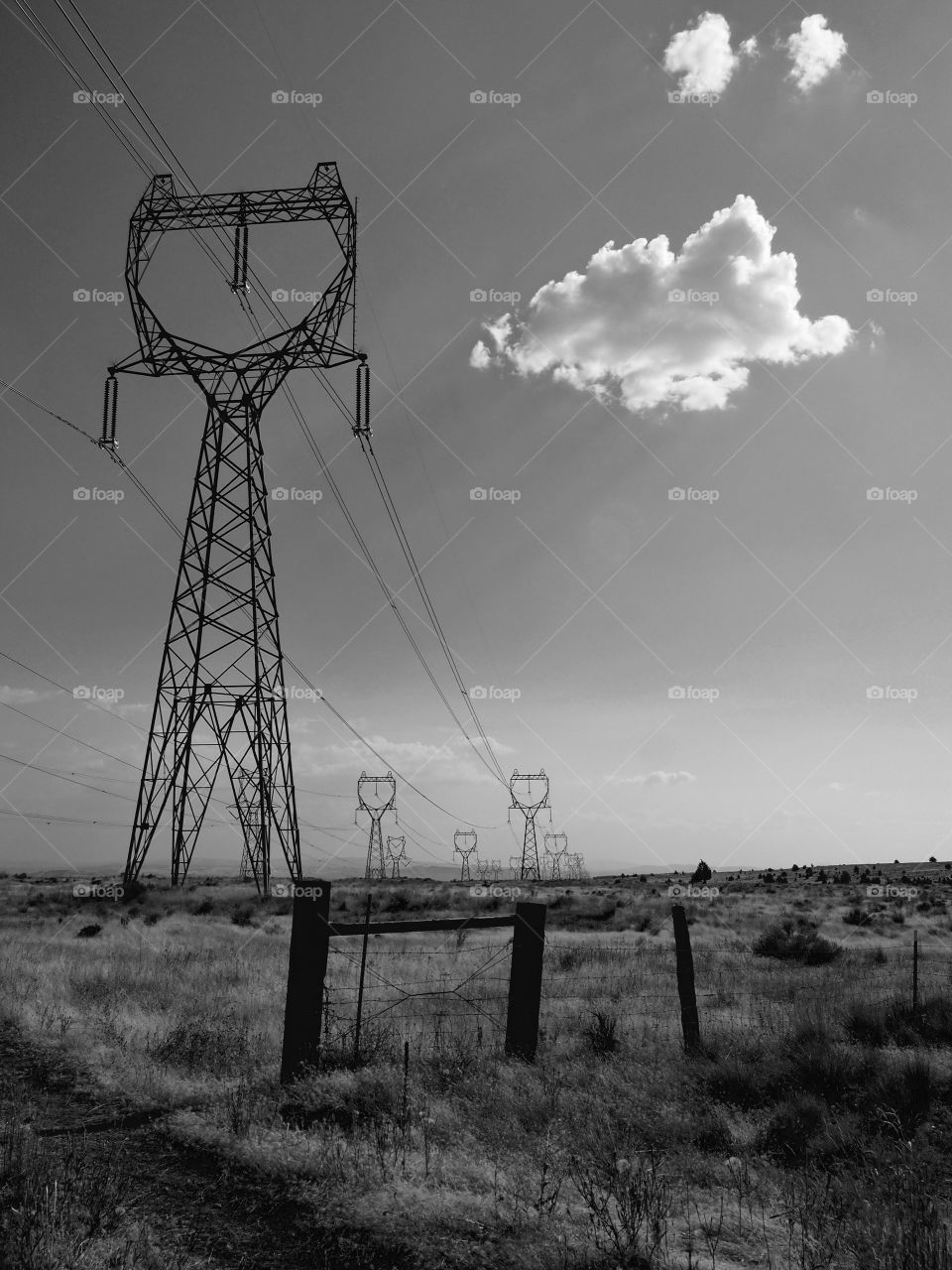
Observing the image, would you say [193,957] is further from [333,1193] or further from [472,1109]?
[333,1193]

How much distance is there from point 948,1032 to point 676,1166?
6.75 meters

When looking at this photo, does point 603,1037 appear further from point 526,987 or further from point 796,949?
point 796,949

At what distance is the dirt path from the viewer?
4.83 metres

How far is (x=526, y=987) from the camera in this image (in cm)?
908

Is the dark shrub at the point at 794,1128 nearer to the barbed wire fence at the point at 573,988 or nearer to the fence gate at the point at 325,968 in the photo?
the barbed wire fence at the point at 573,988

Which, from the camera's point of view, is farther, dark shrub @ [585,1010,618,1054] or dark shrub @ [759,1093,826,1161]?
dark shrub @ [585,1010,618,1054]

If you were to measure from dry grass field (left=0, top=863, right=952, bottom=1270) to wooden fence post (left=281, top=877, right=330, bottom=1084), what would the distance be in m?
0.38

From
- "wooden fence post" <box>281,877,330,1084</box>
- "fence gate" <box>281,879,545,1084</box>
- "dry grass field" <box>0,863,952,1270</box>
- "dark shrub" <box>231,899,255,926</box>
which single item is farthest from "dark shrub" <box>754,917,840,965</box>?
"dark shrub" <box>231,899,255,926</box>

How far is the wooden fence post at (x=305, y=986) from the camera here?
7.86 meters

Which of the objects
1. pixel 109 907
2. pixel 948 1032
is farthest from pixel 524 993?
pixel 109 907

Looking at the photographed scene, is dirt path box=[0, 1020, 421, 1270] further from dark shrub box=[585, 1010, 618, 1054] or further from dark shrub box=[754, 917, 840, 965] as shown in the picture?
dark shrub box=[754, 917, 840, 965]

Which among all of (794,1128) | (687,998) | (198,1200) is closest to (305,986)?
(198,1200)

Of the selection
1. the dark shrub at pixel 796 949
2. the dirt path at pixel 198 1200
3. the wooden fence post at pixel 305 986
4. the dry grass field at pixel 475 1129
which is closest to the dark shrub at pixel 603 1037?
the dry grass field at pixel 475 1129

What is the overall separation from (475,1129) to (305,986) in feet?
7.18
